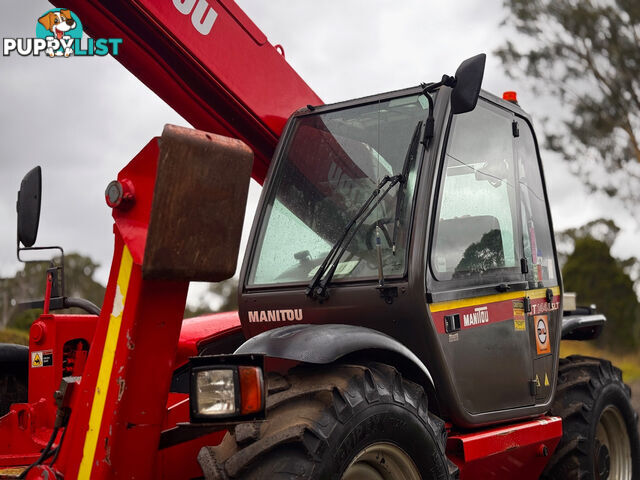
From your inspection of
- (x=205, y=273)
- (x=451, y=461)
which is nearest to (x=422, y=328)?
(x=451, y=461)

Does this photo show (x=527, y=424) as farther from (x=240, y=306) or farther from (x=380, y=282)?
(x=240, y=306)

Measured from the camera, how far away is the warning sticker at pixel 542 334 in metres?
4.86

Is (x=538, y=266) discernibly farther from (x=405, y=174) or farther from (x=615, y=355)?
(x=615, y=355)

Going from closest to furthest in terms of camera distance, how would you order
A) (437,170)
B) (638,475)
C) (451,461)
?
1. (451,461)
2. (437,170)
3. (638,475)

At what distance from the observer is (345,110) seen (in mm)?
4633

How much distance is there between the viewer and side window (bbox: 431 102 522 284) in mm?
4207

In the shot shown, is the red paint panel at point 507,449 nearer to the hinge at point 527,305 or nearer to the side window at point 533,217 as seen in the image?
the hinge at point 527,305

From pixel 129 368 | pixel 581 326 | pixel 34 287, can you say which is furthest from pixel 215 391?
pixel 34 287

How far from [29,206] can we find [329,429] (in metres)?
1.71

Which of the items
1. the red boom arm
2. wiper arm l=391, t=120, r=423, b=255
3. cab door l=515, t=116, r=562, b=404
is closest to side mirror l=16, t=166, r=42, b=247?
the red boom arm

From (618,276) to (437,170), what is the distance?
85.2 feet

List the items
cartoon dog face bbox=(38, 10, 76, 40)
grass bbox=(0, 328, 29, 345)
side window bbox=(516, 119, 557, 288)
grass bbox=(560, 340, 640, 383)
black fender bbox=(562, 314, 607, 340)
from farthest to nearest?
1. grass bbox=(560, 340, 640, 383)
2. grass bbox=(0, 328, 29, 345)
3. black fender bbox=(562, 314, 607, 340)
4. side window bbox=(516, 119, 557, 288)
5. cartoon dog face bbox=(38, 10, 76, 40)

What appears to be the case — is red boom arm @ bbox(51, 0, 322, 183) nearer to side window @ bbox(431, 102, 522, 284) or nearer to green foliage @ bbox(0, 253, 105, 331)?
side window @ bbox(431, 102, 522, 284)

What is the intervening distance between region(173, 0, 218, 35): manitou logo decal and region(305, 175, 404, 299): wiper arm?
139cm
